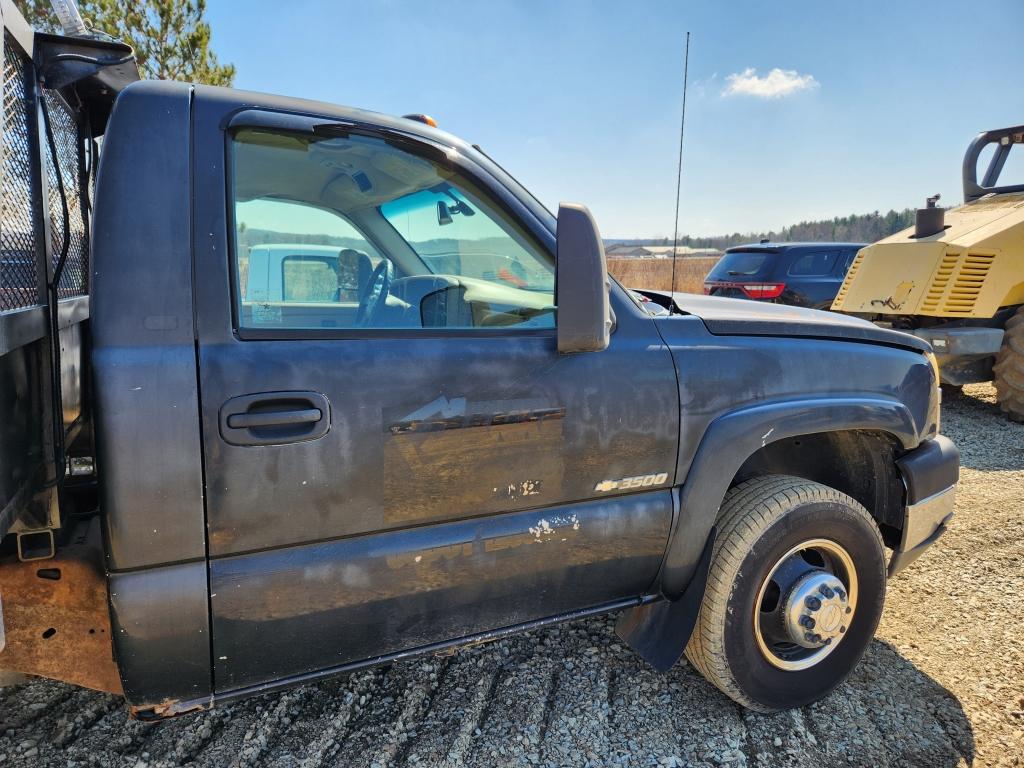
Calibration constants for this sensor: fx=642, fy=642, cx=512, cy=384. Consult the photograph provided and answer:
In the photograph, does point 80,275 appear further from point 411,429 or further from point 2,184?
point 411,429

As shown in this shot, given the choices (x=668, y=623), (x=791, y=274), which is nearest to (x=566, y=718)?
(x=668, y=623)

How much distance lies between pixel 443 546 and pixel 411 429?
1.23 ft

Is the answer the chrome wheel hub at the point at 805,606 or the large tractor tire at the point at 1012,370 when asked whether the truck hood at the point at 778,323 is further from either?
the large tractor tire at the point at 1012,370

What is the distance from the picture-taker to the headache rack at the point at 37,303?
1.48 m

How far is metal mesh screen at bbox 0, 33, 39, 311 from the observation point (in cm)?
149

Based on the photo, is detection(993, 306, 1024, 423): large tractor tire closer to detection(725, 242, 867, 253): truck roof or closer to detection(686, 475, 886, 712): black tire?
detection(725, 242, 867, 253): truck roof

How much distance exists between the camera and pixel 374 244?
2.17m

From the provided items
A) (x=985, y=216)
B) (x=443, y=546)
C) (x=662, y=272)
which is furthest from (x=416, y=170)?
(x=662, y=272)

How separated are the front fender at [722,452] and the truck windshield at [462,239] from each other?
30.9 inches

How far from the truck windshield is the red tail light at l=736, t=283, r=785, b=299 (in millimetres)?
8750

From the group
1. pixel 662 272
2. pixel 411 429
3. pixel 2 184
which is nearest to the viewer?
pixel 2 184

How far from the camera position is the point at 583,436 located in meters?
1.99

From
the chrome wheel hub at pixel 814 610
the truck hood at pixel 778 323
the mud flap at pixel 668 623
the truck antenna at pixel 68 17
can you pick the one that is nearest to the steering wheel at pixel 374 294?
the truck hood at pixel 778 323

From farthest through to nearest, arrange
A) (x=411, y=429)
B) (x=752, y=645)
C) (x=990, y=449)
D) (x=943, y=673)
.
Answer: (x=990, y=449), (x=943, y=673), (x=752, y=645), (x=411, y=429)
